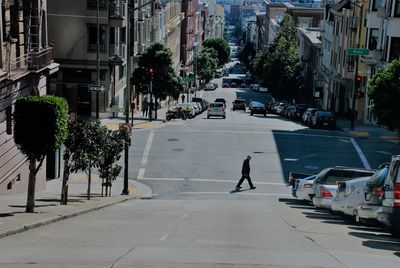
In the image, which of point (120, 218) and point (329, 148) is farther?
point (329, 148)

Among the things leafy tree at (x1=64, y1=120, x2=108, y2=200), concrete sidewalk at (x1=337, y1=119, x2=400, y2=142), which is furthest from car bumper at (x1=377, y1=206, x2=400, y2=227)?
concrete sidewalk at (x1=337, y1=119, x2=400, y2=142)

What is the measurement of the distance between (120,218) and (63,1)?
3641 centimetres

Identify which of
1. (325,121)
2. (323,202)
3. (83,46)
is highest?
(83,46)

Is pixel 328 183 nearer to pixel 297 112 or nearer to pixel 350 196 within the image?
pixel 350 196

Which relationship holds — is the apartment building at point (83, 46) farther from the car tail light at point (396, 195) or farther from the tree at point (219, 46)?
the tree at point (219, 46)

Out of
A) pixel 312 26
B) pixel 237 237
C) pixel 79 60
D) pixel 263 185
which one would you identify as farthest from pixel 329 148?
pixel 312 26

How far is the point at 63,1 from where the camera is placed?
52125 mm

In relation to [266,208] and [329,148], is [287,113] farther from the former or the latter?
[266,208]

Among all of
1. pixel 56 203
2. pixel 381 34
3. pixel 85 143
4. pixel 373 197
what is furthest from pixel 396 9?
pixel 373 197

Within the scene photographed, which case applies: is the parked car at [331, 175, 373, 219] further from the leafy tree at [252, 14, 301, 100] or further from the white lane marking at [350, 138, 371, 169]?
the leafy tree at [252, 14, 301, 100]

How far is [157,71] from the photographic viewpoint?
195 feet

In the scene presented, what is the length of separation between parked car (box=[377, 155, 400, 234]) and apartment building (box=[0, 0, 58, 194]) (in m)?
12.2

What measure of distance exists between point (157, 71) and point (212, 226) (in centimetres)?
4356

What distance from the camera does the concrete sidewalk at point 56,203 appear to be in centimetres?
1672
